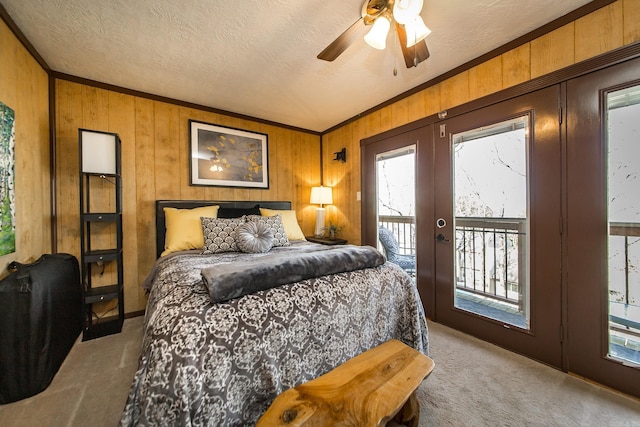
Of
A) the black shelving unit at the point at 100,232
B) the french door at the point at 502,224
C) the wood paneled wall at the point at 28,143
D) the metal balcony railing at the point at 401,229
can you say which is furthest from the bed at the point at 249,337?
the metal balcony railing at the point at 401,229

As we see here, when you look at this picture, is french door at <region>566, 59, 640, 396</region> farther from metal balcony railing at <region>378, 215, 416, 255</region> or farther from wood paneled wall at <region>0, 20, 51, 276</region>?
wood paneled wall at <region>0, 20, 51, 276</region>

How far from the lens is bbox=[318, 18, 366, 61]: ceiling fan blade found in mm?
1448

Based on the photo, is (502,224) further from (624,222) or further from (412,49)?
(412,49)

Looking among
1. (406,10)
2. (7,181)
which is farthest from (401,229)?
(7,181)

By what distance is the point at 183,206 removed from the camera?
9.45 feet

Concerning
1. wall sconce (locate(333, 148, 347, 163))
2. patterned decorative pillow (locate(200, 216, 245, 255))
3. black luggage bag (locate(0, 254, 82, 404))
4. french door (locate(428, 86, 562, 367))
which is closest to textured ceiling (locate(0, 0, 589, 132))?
french door (locate(428, 86, 562, 367))

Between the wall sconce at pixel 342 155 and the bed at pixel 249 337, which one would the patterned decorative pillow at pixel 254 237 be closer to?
the bed at pixel 249 337

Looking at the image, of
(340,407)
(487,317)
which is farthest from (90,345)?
(487,317)

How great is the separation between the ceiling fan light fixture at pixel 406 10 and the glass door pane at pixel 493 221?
133 centimetres

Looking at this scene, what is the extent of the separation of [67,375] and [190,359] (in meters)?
1.60

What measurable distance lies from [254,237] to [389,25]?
1940 mm

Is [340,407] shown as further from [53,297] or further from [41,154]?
[41,154]

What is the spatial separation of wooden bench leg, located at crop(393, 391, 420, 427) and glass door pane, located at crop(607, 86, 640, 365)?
1427mm

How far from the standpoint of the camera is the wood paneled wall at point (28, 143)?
1.70 metres
